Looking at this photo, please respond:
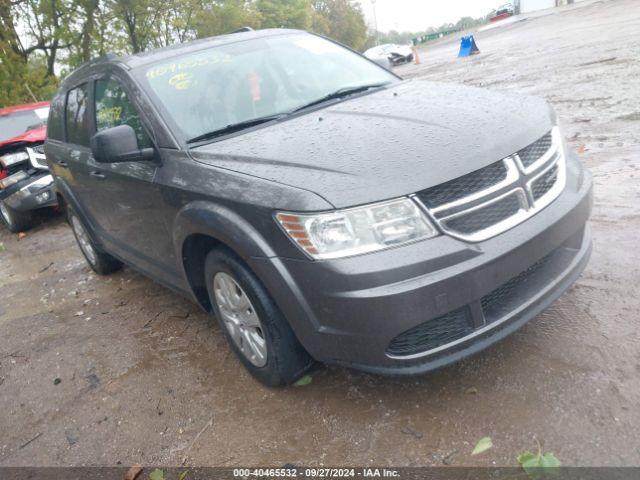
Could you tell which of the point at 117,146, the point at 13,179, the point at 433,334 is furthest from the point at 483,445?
the point at 13,179

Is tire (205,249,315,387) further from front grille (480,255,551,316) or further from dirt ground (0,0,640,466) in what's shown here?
front grille (480,255,551,316)

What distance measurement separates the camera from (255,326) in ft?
8.80

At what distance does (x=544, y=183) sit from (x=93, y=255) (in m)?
4.20

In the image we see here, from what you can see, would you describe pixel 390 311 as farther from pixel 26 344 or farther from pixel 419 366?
pixel 26 344

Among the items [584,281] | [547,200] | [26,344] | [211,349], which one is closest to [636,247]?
[584,281]

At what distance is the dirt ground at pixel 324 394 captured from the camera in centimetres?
227

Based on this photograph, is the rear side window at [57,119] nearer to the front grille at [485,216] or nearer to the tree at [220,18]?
the front grille at [485,216]

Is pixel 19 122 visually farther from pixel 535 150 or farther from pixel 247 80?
pixel 535 150

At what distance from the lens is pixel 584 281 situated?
10.5 feet

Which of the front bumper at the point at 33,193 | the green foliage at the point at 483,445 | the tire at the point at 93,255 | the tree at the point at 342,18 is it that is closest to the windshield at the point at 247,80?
the green foliage at the point at 483,445

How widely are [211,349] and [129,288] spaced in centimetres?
177

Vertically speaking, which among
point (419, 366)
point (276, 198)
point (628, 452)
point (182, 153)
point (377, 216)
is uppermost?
point (182, 153)

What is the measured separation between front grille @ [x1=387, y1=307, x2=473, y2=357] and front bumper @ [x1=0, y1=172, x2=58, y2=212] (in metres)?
6.62

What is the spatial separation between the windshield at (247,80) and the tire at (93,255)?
2.28 metres
